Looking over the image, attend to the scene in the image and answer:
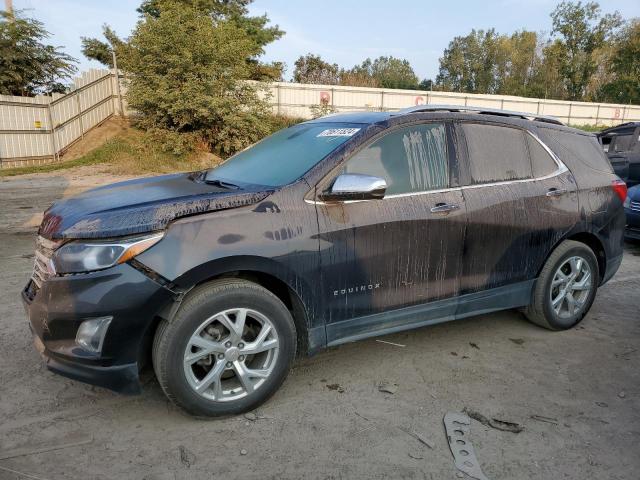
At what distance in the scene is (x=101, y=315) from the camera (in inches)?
96.0

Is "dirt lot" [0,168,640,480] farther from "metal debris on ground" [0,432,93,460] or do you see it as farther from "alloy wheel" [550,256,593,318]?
"alloy wheel" [550,256,593,318]

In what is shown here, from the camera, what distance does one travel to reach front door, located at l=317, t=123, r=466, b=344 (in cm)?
297

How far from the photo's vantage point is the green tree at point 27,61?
1667cm

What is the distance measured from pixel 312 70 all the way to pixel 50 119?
4035 centimetres

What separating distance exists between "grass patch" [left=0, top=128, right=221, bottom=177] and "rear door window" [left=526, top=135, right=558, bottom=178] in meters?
13.1

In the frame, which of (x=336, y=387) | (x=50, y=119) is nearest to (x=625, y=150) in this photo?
(x=336, y=387)

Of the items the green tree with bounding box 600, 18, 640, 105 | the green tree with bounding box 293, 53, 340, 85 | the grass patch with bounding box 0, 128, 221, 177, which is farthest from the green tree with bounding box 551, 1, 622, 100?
the grass patch with bounding box 0, 128, 221, 177

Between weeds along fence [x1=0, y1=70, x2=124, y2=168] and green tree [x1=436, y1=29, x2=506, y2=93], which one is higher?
green tree [x1=436, y1=29, x2=506, y2=93]

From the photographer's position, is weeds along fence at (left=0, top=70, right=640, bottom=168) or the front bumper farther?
weeds along fence at (left=0, top=70, right=640, bottom=168)

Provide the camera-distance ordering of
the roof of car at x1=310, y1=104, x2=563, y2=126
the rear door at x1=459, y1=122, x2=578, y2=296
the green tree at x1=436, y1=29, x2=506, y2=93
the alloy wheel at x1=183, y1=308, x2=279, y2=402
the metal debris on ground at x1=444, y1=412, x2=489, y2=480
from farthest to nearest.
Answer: the green tree at x1=436, y1=29, x2=506, y2=93 < the rear door at x1=459, y1=122, x2=578, y2=296 < the roof of car at x1=310, y1=104, x2=563, y2=126 < the alloy wheel at x1=183, y1=308, x2=279, y2=402 < the metal debris on ground at x1=444, y1=412, x2=489, y2=480

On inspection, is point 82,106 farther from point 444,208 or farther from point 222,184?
point 444,208

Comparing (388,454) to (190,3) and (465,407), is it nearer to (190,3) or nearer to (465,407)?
(465,407)

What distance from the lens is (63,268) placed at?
2496 mm

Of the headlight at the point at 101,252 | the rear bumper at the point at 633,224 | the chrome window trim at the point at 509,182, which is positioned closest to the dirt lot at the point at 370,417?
the headlight at the point at 101,252
